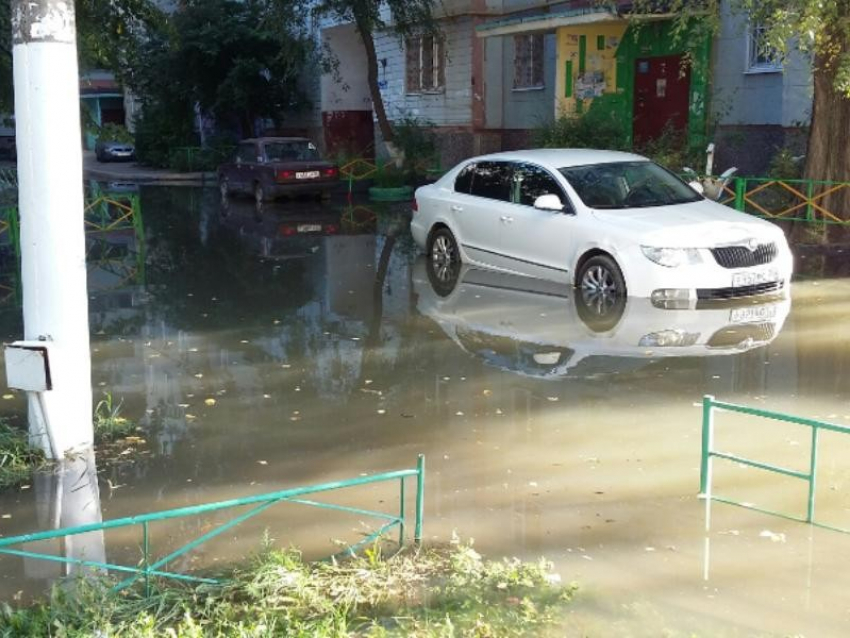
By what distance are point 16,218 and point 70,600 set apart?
1242 centimetres

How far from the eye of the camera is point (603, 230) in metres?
11.4

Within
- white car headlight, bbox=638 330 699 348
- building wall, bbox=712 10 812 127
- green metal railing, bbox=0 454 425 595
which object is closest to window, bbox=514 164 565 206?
white car headlight, bbox=638 330 699 348

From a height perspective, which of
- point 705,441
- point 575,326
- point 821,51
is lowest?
point 575,326

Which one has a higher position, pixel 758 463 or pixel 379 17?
pixel 379 17

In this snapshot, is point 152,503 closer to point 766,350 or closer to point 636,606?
point 636,606

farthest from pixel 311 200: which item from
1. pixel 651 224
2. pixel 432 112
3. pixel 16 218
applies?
pixel 651 224

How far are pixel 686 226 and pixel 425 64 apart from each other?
68.4 ft

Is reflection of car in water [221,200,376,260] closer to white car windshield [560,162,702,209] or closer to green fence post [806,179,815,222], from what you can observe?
white car windshield [560,162,702,209]

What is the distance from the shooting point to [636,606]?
15.5 ft

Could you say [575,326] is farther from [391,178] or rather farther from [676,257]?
[391,178]

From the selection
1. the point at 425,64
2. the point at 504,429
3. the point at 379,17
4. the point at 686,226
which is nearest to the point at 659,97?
the point at 379,17

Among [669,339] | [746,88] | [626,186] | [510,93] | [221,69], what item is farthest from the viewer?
[221,69]

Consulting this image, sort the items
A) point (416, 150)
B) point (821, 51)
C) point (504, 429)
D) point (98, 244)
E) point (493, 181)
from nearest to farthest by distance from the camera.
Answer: point (504, 429)
point (821, 51)
point (493, 181)
point (98, 244)
point (416, 150)

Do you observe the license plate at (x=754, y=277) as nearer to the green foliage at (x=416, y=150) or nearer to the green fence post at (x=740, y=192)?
the green fence post at (x=740, y=192)
